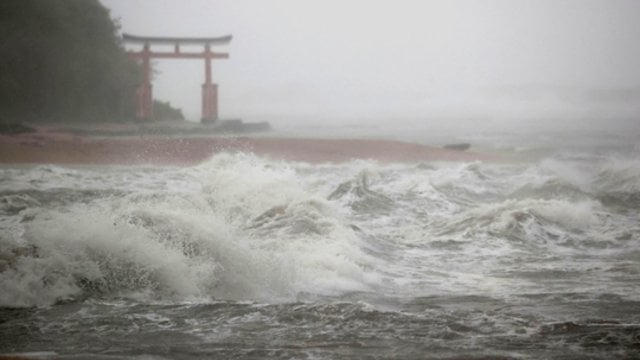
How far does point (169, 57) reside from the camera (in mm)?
17891

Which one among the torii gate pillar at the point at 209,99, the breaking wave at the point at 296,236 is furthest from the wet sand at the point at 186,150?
the torii gate pillar at the point at 209,99

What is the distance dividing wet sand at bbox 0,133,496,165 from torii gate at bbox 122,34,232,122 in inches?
137

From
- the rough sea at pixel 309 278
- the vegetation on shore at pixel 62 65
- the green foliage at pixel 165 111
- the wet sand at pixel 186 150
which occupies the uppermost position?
the vegetation on shore at pixel 62 65

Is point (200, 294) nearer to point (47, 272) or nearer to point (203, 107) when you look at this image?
point (47, 272)

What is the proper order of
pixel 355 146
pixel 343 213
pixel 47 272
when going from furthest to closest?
pixel 355 146 → pixel 343 213 → pixel 47 272

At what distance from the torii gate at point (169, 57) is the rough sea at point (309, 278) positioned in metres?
10.6

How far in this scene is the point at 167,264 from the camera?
3359mm

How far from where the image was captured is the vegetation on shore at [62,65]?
15047 millimetres

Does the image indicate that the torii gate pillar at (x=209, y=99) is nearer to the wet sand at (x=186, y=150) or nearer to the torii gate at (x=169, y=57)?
the torii gate at (x=169, y=57)

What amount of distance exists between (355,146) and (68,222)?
37.3ft

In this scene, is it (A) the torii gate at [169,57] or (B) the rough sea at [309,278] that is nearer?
(B) the rough sea at [309,278]

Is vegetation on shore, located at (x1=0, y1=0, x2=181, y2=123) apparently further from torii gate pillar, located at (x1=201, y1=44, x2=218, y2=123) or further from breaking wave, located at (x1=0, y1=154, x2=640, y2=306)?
breaking wave, located at (x1=0, y1=154, x2=640, y2=306)

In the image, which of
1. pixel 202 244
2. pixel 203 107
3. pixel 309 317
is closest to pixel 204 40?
pixel 203 107

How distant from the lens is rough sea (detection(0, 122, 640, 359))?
241 cm
